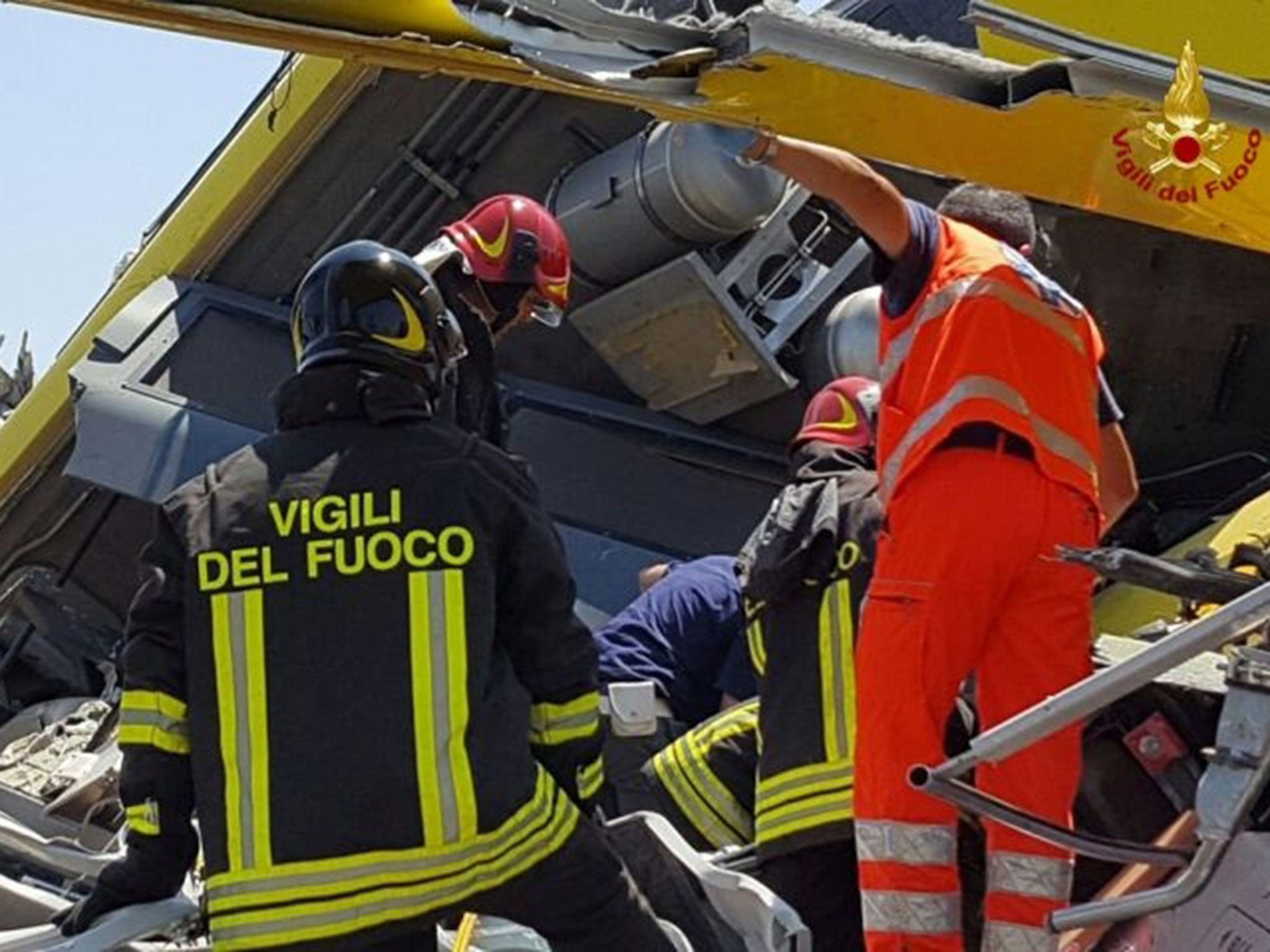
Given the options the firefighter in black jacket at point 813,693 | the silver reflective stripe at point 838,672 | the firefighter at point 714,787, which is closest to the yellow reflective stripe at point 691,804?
the firefighter at point 714,787

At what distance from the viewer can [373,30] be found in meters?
2.19

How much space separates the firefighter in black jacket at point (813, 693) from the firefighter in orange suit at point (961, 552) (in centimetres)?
28

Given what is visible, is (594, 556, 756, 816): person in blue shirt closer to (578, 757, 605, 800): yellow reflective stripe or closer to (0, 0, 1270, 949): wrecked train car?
(0, 0, 1270, 949): wrecked train car

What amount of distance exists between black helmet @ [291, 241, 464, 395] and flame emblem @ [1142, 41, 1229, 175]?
98 centimetres

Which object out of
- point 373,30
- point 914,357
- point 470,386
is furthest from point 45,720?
point 373,30

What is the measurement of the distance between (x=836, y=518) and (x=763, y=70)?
1211 mm

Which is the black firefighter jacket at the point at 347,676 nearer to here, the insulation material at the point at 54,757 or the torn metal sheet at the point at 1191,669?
the torn metal sheet at the point at 1191,669

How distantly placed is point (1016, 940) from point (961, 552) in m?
0.51

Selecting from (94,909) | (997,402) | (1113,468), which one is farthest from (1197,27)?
(94,909)

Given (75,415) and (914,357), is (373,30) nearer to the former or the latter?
(914,357)

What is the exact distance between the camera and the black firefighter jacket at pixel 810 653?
11.1 ft

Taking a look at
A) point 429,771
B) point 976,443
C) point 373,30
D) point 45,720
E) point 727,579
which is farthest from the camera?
point 45,720

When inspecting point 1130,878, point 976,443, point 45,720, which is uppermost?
point 45,720

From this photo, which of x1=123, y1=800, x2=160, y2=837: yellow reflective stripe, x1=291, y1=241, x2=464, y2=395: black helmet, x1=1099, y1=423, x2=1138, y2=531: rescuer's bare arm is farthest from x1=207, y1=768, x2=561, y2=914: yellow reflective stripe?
x1=1099, y1=423, x2=1138, y2=531: rescuer's bare arm
